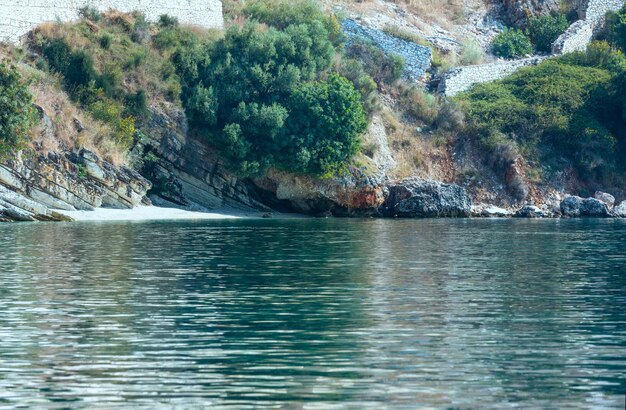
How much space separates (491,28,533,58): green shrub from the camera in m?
80.2

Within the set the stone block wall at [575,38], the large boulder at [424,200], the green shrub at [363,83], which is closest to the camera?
the large boulder at [424,200]

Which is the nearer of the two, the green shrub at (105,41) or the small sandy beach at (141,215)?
the small sandy beach at (141,215)

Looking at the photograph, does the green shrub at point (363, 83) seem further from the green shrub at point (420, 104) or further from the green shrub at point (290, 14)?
the green shrub at point (420, 104)

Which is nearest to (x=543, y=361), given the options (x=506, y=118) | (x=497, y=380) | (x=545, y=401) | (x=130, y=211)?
(x=497, y=380)

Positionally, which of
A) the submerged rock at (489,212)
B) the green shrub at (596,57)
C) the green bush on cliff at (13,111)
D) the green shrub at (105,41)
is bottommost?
the submerged rock at (489,212)

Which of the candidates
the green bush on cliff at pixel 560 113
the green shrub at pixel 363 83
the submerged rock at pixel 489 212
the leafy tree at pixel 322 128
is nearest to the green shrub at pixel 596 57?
the green bush on cliff at pixel 560 113

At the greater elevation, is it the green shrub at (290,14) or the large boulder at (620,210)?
the green shrub at (290,14)

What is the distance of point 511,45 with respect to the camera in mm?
80312

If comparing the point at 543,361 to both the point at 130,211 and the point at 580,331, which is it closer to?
the point at 580,331

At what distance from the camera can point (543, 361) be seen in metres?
17.5

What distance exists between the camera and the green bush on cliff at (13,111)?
50.4m

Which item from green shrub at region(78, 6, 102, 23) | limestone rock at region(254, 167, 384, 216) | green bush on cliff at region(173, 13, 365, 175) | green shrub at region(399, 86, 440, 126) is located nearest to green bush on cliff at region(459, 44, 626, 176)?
green shrub at region(399, 86, 440, 126)

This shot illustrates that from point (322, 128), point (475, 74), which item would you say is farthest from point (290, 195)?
point (475, 74)

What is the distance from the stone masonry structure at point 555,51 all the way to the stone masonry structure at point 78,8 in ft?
46.7
